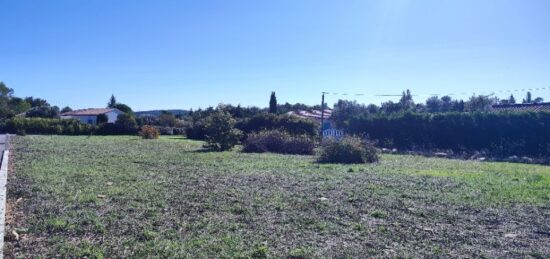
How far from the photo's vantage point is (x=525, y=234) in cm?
554

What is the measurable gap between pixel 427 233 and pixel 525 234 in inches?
48.7

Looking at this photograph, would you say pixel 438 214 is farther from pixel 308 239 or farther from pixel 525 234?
pixel 308 239

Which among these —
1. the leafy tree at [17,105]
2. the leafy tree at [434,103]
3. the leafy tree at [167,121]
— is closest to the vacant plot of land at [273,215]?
the leafy tree at [167,121]

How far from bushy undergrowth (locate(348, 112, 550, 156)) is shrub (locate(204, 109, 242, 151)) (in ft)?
28.2

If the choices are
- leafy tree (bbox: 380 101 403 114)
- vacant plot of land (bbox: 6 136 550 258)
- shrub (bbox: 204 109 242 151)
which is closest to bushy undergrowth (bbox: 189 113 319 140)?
shrub (bbox: 204 109 242 151)

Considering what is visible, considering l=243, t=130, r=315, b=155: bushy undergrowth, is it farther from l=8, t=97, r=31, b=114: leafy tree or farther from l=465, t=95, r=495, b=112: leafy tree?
l=8, t=97, r=31, b=114: leafy tree

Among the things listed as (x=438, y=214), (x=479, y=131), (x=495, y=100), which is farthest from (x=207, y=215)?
(x=495, y=100)

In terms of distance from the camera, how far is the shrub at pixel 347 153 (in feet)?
52.4

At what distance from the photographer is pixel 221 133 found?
22250mm

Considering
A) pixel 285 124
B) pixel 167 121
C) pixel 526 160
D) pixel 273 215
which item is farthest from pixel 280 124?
pixel 167 121

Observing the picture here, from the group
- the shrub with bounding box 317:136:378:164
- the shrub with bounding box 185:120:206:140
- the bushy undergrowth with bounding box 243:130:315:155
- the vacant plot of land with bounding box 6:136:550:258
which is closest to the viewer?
the vacant plot of land with bounding box 6:136:550:258

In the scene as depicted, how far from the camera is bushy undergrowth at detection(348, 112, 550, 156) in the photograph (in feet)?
66.9

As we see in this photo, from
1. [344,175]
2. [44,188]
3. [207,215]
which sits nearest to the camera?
[207,215]

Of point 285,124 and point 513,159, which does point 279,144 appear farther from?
point 513,159
